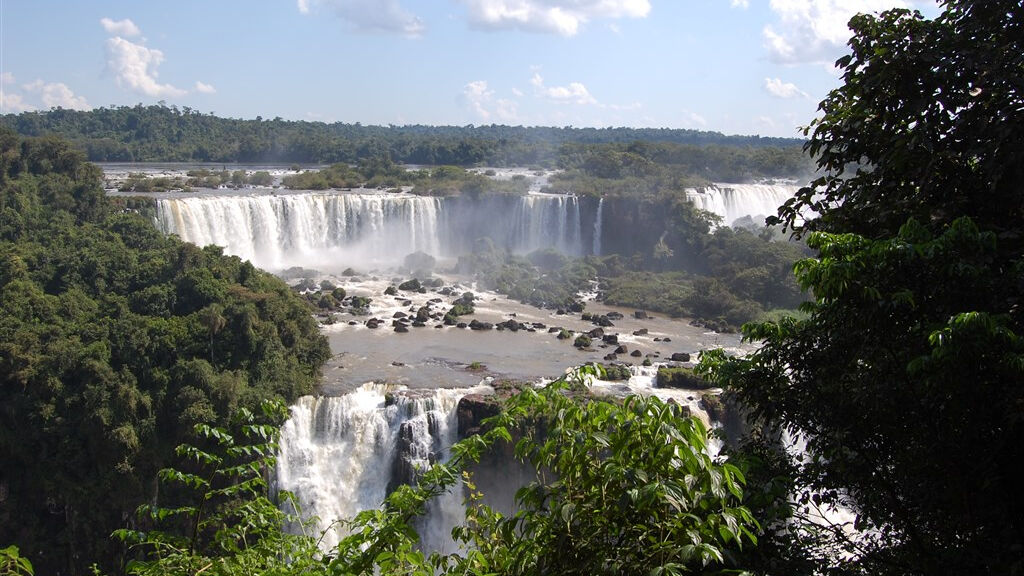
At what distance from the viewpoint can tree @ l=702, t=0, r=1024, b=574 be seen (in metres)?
3.74

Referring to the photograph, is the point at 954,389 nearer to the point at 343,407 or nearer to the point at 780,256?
the point at 343,407

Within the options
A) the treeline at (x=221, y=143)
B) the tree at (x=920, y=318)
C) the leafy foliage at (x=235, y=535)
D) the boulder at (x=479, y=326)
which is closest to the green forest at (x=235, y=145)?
the treeline at (x=221, y=143)

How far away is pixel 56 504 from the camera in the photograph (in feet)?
53.5

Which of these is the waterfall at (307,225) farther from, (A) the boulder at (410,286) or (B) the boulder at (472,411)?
(B) the boulder at (472,411)

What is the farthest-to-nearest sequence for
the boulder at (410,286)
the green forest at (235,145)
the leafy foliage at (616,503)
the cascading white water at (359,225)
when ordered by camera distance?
the green forest at (235,145), the cascading white water at (359,225), the boulder at (410,286), the leafy foliage at (616,503)

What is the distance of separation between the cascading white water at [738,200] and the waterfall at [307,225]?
13647mm

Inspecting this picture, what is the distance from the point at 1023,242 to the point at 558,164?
52715 millimetres

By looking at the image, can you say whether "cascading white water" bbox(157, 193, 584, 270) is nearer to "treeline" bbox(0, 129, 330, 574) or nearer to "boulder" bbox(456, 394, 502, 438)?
"treeline" bbox(0, 129, 330, 574)

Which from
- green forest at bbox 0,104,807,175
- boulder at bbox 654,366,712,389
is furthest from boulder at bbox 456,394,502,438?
green forest at bbox 0,104,807,175

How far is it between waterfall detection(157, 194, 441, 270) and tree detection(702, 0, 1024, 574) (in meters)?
27.5

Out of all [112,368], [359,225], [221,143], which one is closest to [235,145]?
[221,143]

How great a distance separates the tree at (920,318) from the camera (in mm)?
3744

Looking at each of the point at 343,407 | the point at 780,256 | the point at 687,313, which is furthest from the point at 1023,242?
the point at 780,256

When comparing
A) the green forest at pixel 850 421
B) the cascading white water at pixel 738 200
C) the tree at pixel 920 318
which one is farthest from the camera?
the cascading white water at pixel 738 200
